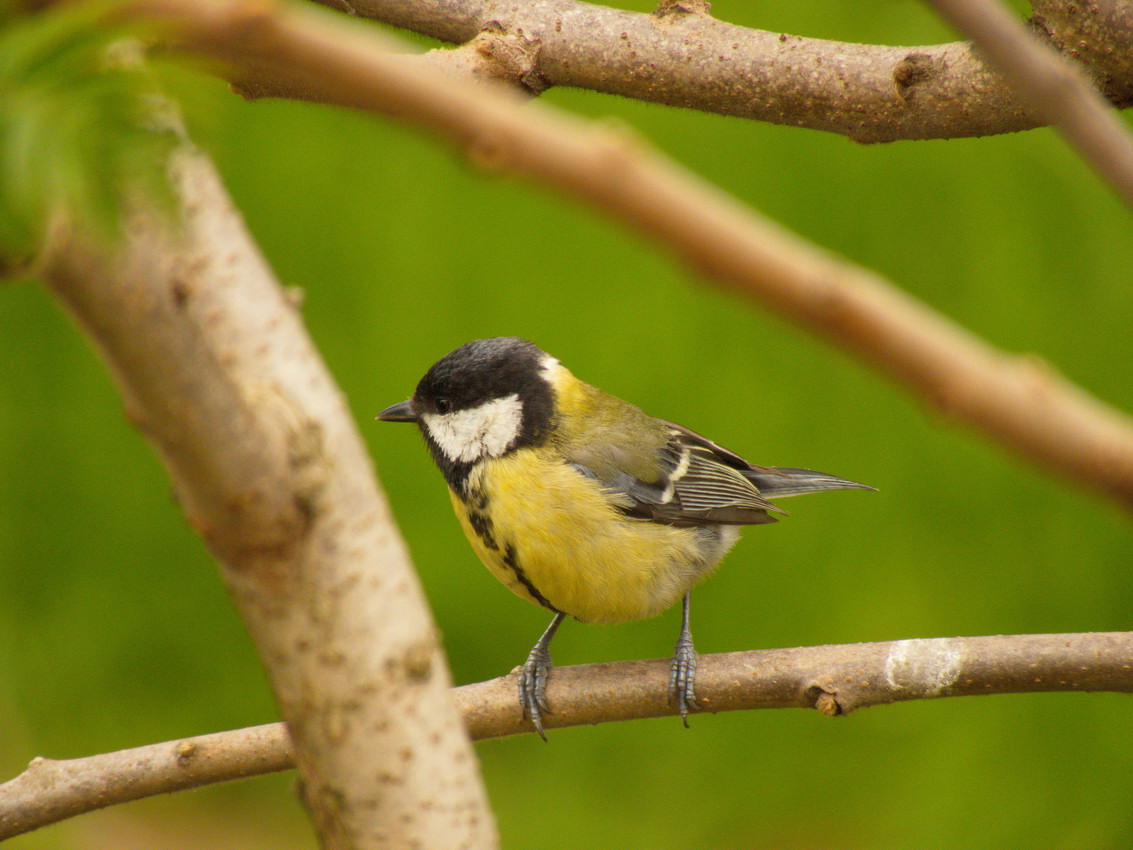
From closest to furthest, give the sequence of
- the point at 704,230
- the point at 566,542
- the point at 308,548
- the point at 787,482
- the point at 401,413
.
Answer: the point at 704,230 < the point at 308,548 < the point at 566,542 < the point at 401,413 < the point at 787,482

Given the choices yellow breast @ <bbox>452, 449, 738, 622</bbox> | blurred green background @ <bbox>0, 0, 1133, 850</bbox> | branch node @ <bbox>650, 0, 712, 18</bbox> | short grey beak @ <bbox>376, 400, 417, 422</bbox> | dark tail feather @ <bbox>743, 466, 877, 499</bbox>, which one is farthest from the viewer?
blurred green background @ <bbox>0, 0, 1133, 850</bbox>

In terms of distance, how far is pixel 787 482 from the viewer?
1.38 metres

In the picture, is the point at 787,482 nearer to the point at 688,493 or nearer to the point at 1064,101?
the point at 688,493

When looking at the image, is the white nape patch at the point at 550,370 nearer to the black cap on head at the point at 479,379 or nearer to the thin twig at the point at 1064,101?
the black cap on head at the point at 479,379

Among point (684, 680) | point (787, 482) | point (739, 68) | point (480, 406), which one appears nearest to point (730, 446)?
point (787, 482)

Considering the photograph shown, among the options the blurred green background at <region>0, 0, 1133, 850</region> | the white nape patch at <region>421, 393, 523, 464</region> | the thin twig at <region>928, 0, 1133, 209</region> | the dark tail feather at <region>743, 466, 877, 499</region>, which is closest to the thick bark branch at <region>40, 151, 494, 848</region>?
the thin twig at <region>928, 0, 1133, 209</region>

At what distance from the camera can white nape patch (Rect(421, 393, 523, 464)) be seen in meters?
1.22

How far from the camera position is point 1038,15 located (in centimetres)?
83

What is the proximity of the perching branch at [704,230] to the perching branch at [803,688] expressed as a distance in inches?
28.9

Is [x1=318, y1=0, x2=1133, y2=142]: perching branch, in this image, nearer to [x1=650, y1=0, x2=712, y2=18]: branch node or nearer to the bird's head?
[x1=650, y1=0, x2=712, y2=18]: branch node

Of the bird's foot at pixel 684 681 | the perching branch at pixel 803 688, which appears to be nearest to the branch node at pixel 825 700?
the perching branch at pixel 803 688

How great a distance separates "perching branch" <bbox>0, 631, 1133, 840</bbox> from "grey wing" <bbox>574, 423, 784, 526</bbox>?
0.28 meters

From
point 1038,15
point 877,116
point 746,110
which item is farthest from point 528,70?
point 1038,15

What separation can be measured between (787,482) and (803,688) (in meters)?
0.48
